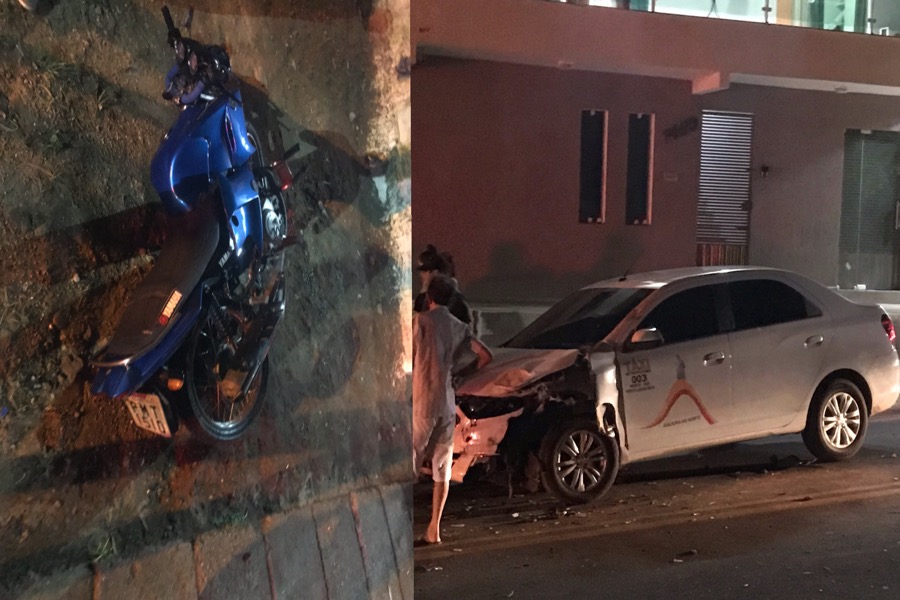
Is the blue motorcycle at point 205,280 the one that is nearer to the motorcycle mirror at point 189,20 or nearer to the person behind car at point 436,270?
the motorcycle mirror at point 189,20

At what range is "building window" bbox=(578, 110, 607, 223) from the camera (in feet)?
Result: 43.9

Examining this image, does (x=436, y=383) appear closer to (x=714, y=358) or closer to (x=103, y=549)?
(x=103, y=549)

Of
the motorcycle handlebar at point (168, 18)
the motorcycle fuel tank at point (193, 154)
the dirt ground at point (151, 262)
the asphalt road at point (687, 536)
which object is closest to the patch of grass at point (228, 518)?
the dirt ground at point (151, 262)


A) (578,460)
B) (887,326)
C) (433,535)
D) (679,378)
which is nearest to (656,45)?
(887,326)

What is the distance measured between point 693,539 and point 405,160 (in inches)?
137

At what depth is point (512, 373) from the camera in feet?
22.1

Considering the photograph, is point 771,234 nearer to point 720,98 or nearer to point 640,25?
point 720,98

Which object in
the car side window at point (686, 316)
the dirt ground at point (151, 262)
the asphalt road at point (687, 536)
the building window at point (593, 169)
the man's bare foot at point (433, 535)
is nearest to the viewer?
the dirt ground at point (151, 262)

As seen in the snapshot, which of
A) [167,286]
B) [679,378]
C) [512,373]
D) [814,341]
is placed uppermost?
[167,286]

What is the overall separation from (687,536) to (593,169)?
8.33m

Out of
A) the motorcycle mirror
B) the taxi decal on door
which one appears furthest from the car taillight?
Result: the motorcycle mirror

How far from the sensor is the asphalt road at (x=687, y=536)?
5207 mm

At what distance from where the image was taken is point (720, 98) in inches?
558

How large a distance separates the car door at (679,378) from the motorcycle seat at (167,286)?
14.1 ft
